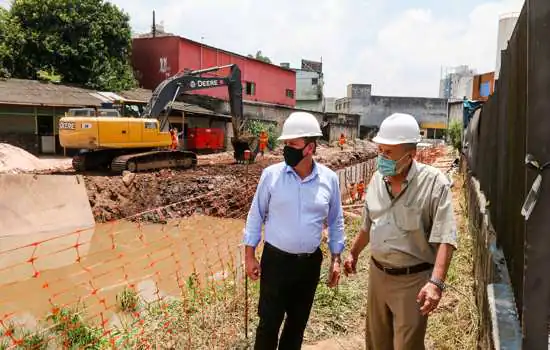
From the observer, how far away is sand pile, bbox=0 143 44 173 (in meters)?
14.6

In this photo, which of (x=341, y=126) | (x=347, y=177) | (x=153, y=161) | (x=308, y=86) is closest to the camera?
(x=347, y=177)

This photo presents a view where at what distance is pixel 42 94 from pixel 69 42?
6312 millimetres

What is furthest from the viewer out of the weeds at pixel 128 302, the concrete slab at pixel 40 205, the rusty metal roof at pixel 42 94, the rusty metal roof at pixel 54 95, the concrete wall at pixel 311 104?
the concrete wall at pixel 311 104

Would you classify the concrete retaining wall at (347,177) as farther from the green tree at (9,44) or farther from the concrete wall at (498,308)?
the green tree at (9,44)

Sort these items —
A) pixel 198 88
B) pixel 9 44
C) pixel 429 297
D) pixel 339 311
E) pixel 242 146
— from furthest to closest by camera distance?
pixel 9 44 → pixel 242 146 → pixel 198 88 → pixel 339 311 → pixel 429 297

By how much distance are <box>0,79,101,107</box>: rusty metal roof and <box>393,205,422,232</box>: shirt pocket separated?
740 inches

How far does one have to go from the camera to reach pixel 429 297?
7.82ft

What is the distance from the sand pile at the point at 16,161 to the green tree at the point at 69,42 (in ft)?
30.3

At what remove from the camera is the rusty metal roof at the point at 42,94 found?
1840cm

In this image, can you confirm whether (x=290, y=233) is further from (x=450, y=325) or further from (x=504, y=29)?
(x=504, y=29)

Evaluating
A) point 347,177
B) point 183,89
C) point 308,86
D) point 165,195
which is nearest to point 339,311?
point 165,195

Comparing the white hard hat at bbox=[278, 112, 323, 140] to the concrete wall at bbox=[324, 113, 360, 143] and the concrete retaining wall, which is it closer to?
the concrete retaining wall

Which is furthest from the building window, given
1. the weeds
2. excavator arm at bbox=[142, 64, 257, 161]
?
the weeds

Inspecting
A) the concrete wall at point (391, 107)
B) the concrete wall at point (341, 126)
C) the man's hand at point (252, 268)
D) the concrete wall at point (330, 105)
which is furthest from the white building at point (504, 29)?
the concrete wall at point (330, 105)
